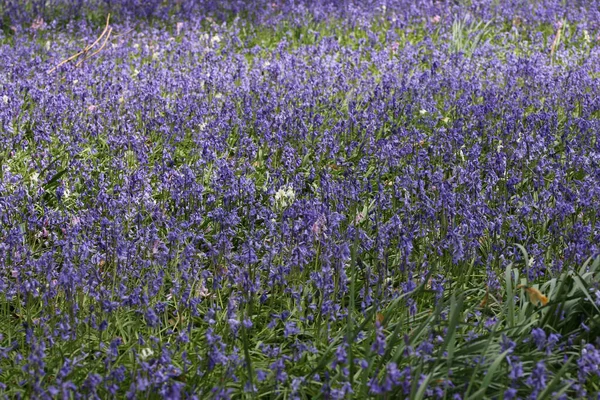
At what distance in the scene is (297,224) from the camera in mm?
3857

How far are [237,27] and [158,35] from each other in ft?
2.91

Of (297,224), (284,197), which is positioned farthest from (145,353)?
(284,197)

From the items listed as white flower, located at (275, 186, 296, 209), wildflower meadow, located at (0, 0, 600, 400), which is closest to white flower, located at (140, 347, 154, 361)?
wildflower meadow, located at (0, 0, 600, 400)

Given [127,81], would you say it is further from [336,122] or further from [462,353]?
[462,353]

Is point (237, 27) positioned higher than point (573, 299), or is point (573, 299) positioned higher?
point (573, 299)

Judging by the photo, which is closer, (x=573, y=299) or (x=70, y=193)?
(x=573, y=299)

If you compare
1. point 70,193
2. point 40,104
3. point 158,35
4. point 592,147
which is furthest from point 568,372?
point 158,35

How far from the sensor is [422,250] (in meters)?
3.92

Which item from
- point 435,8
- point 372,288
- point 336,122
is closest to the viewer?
point 372,288

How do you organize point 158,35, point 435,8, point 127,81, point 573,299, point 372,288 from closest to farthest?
point 573,299 → point 372,288 → point 127,81 → point 158,35 → point 435,8

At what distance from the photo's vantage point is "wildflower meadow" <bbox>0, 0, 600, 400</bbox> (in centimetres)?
286

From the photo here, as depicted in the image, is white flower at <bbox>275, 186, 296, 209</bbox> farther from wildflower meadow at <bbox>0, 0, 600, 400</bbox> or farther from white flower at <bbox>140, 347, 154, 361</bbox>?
white flower at <bbox>140, 347, 154, 361</bbox>

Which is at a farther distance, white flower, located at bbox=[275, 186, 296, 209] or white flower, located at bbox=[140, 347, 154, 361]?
white flower, located at bbox=[275, 186, 296, 209]

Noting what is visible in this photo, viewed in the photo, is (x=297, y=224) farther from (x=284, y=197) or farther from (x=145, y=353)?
(x=145, y=353)
